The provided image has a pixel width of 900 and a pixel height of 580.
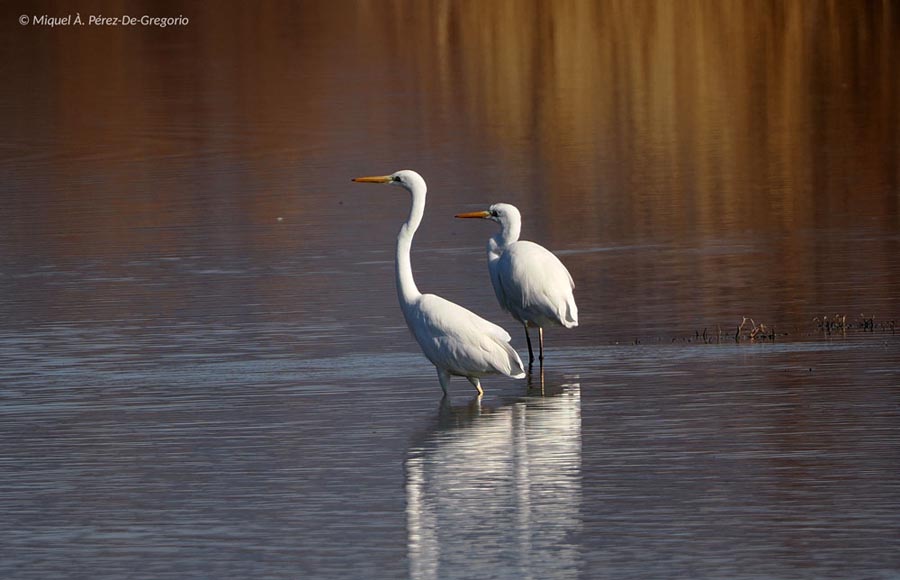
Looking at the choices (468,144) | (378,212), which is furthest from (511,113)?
(378,212)

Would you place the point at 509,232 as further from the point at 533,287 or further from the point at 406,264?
the point at 406,264

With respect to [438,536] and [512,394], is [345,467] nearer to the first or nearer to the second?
[438,536]

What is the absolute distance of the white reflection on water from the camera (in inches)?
316

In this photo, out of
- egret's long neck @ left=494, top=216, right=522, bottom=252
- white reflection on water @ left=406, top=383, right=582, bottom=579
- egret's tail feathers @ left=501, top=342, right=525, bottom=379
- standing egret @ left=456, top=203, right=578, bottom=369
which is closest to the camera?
white reflection on water @ left=406, top=383, right=582, bottom=579

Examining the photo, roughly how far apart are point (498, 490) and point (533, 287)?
4570 millimetres

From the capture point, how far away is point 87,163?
30.5m

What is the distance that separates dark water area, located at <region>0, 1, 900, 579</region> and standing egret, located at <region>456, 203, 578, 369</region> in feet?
0.98

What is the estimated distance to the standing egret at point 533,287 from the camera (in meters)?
13.6

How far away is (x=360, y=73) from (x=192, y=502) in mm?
35057

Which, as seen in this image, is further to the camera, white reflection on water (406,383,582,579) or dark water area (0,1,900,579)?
dark water area (0,1,900,579)

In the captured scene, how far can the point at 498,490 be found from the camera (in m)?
9.21
